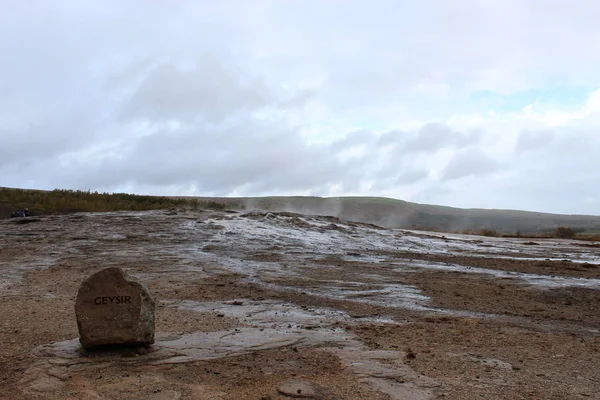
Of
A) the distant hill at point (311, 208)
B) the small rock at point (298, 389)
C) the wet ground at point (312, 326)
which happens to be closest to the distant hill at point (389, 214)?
the distant hill at point (311, 208)

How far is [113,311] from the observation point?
639cm

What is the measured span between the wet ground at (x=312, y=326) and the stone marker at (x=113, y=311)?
220 millimetres

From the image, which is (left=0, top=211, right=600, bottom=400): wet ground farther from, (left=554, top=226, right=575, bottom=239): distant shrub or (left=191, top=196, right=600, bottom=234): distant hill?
(left=191, top=196, right=600, bottom=234): distant hill

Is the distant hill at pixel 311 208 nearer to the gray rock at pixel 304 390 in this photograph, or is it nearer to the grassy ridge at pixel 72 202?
the grassy ridge at pixel 72 202

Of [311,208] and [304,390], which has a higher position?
[311,208]

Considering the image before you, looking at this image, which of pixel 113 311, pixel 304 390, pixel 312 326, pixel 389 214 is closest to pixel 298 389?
pixel 304 390

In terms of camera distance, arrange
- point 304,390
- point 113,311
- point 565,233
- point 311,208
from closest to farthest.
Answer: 1. point 304,390
2. point 113,311
3. point 565,233
4. point 311,208

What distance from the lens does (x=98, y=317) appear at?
6.37m

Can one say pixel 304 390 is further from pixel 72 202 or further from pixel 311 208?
pixel 311 208

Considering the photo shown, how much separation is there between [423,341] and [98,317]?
13.0 ft

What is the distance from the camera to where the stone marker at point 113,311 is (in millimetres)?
6324

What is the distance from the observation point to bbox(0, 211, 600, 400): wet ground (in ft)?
17.6

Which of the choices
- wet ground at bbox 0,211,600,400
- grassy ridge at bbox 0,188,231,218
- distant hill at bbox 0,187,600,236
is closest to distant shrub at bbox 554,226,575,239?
distant hill at bbox 0,187,600,236

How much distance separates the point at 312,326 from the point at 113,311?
9.25 ft
